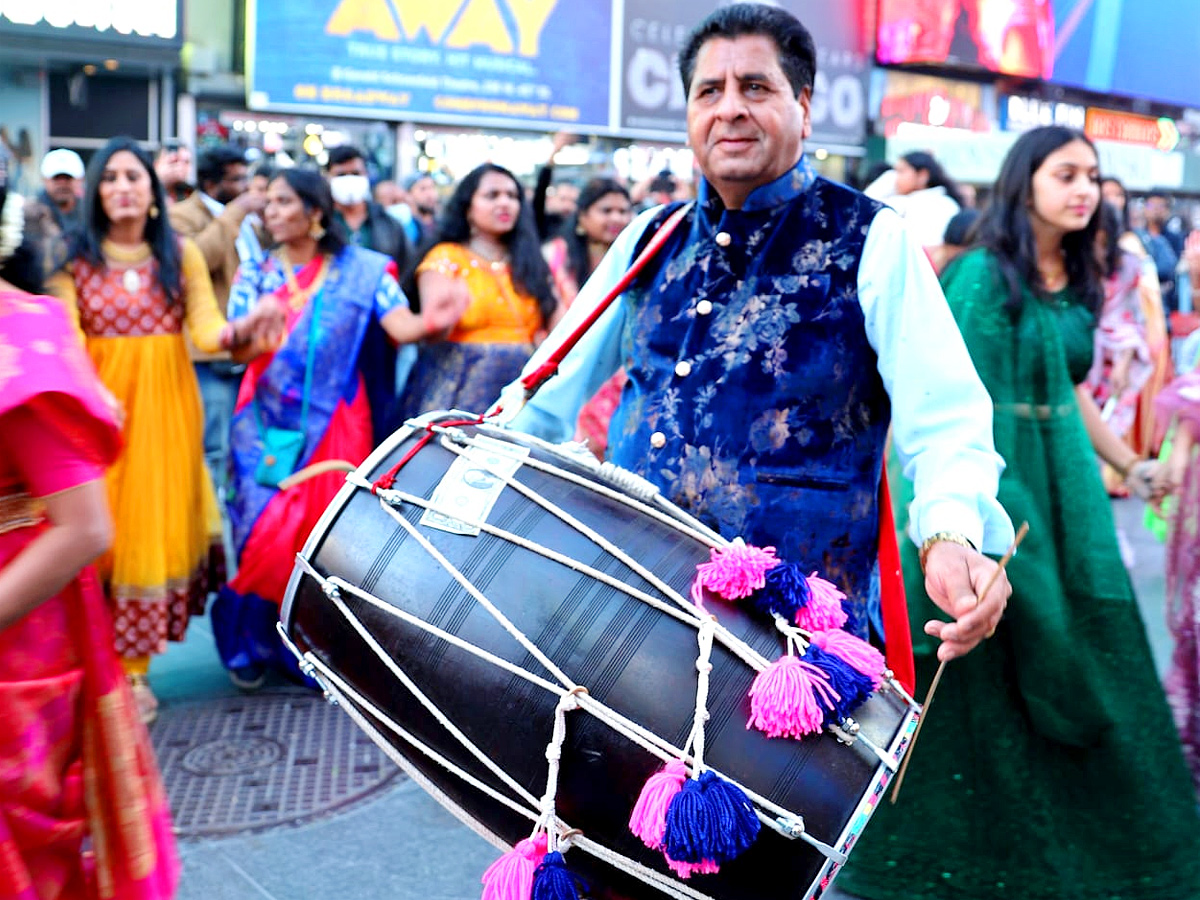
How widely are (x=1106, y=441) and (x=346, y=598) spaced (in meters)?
2.57

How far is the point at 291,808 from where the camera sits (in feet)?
12.0

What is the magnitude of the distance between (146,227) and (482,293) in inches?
45.1

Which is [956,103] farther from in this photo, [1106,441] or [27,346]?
[27,346]

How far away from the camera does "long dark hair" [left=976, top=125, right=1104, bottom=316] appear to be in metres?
3.46

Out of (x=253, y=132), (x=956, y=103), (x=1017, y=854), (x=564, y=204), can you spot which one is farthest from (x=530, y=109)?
(x=1017, y=854)

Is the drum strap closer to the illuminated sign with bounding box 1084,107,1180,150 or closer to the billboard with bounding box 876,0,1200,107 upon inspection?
the billboard with bounding box 876,0,1200,107

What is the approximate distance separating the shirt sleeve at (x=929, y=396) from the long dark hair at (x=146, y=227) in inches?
111

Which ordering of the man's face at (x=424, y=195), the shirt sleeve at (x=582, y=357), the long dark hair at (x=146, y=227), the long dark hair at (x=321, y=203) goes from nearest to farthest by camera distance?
the shirt sleeve at (x=582, y=357), the long dark hair at (x=146, y=227), the long dark hair at (x=321, y=203), the man's face at (x=424, y=195)

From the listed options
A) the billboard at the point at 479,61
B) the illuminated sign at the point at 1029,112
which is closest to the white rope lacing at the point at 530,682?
the billboard at the point at 479,61

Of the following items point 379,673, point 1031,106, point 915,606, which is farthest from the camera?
point 1031,106

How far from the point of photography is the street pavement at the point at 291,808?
3232mm

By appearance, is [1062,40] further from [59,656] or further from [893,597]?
[59,656]

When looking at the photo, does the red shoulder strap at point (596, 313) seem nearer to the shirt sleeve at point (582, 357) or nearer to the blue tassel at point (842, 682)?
the shirt sleeve at point (582, 357)

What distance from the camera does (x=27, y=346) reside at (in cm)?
171
